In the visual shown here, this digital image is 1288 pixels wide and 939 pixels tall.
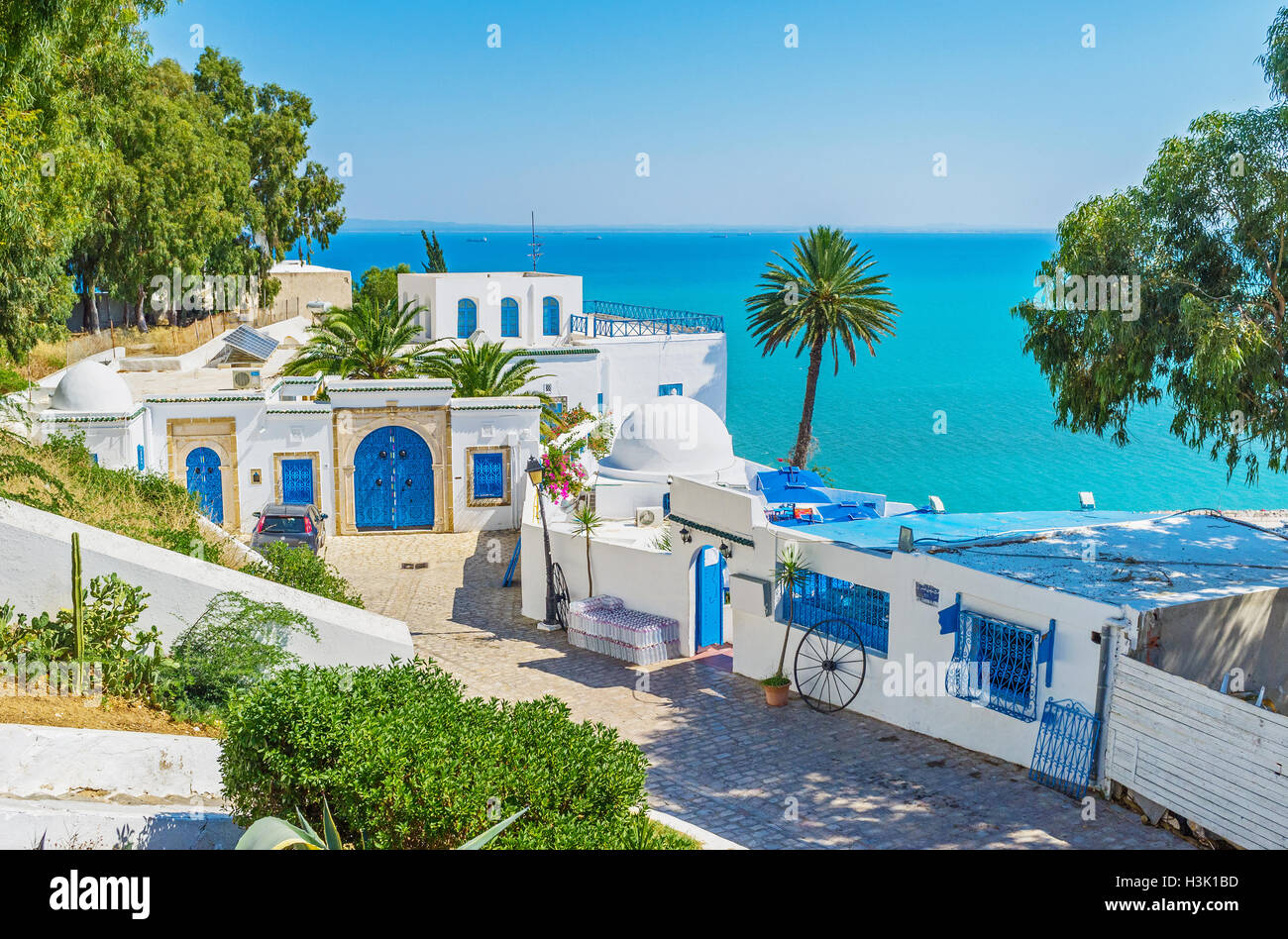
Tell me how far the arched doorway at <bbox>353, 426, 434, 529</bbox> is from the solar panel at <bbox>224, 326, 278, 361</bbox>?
11524 mm

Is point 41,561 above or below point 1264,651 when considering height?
above

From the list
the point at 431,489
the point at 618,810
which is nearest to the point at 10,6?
the point at 618,810

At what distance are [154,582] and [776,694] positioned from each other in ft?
30.5

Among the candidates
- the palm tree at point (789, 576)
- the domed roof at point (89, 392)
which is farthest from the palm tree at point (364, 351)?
the palm tree at point (789, 576)

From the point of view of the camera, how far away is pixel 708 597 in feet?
67.4

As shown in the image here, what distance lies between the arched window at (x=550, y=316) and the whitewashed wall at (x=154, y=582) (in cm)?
2990

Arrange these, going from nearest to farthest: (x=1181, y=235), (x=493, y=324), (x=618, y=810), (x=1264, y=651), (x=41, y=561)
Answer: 1. (x=618, y=810)
2. (x=41, y=561)
3. (x=1264, y=651)
4. (x=1181, y=235)
5. (x=493, y=324)

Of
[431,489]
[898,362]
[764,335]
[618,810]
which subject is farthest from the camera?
[898,362]

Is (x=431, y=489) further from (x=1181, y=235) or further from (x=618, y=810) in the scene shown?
(x=618, y=810)

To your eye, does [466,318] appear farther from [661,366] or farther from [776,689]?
[776,689]

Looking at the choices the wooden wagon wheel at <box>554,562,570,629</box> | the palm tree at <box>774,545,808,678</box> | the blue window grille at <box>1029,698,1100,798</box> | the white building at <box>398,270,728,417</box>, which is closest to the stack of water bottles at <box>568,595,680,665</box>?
the wooden wagon wheel at <box>554,562,570,629</box>

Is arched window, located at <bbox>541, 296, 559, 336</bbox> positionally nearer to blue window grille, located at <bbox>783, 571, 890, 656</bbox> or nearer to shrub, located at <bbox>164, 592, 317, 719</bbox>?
blue window grille, located at <bbox>783, 571, 890, 656</bbox>
